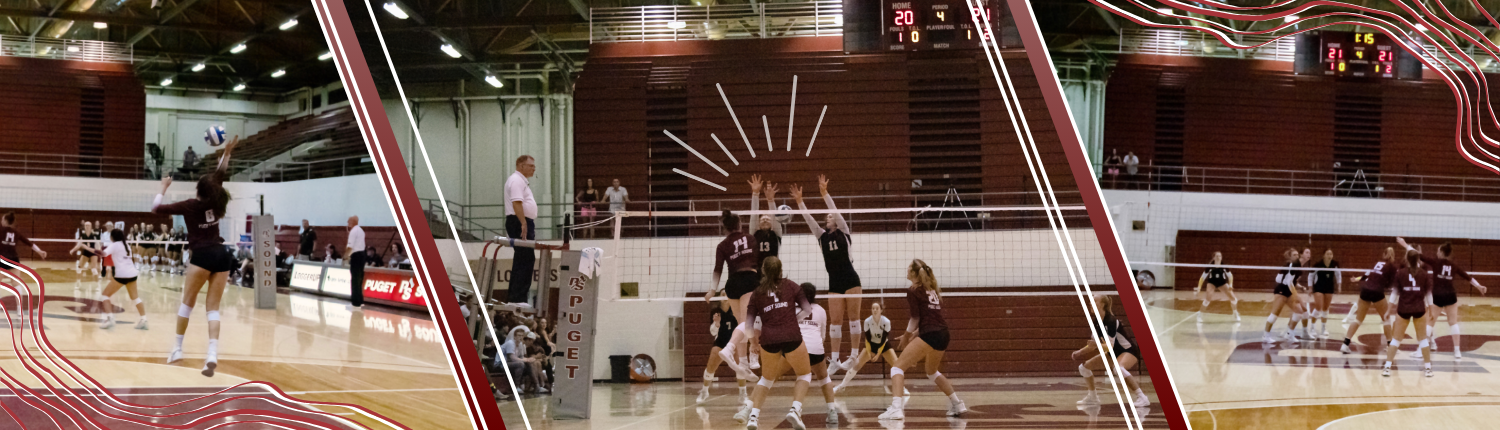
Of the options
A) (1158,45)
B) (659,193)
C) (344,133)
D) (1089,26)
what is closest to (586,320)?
(344,133)

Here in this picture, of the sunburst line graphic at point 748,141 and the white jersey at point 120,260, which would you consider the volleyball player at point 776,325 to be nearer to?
the white jersey at point 120,260

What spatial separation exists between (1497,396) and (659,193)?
727cm

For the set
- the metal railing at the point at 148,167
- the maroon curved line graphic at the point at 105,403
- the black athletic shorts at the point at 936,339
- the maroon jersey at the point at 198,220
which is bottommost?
the maroon curved line graphic at the point at 105,403

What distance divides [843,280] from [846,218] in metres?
1.97

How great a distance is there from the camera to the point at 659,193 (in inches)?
359

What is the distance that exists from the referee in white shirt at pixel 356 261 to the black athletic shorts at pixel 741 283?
242 cm

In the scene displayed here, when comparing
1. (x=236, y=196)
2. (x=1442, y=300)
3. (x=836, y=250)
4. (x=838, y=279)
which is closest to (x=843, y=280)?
(x=838, y=279)

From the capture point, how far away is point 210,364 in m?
4.55

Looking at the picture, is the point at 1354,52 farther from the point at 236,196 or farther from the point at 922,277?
the point at 236,196

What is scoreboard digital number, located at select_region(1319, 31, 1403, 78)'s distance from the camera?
22.6ft

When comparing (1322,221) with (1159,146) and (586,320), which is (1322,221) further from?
(586,320)

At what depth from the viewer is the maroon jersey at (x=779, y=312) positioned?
4844mm

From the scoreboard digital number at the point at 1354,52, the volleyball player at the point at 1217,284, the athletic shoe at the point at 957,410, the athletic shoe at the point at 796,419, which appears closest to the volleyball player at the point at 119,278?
the athletic shoe at the point at 796,419

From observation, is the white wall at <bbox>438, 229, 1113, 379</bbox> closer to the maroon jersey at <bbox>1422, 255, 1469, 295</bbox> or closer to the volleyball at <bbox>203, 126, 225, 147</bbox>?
the maroon jersey at <bbox>1422, 255, 1469, 295</bbox>
